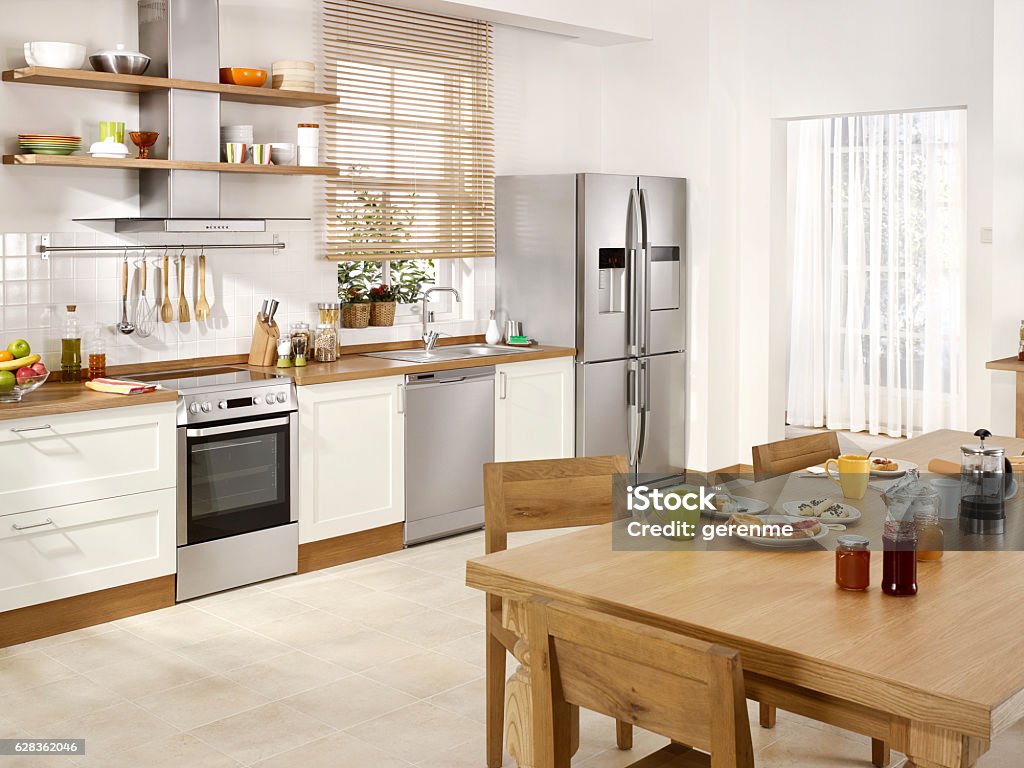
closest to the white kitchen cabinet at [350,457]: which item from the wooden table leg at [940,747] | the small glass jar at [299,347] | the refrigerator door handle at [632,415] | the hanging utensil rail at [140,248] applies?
the small glass jar at [299,347]

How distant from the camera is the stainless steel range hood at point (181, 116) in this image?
4668 mm

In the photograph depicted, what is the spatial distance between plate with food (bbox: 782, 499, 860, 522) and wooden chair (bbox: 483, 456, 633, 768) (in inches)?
19.9

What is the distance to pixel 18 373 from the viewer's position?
13.3 ft

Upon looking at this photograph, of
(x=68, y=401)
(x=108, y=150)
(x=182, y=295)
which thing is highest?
(x=108, y=150)

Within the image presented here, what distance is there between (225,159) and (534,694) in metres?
3.71

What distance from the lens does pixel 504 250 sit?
6449 mm

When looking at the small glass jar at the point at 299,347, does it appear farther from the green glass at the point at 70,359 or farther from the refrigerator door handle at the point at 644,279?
the refrigerator door handle at the point at 644,279

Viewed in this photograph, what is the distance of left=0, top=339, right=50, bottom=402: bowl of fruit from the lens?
402cm

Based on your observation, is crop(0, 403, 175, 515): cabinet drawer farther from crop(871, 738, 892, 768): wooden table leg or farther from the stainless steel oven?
crop(871, 738, 892, 768): wooden table leg

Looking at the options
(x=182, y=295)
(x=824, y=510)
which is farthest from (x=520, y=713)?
(x=182, y=295)

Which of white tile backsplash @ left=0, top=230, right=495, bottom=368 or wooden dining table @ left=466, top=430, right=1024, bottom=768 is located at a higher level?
white tile backsplash @ left=0, top=230, right=495, bottom=368

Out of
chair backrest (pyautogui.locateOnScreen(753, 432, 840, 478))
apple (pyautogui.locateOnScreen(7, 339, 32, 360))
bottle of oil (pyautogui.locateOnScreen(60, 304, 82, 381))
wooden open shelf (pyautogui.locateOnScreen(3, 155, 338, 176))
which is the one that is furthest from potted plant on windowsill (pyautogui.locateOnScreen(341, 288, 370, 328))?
chair backrest (pyautogui.locateOnScreen(753, 432, 840, 478))

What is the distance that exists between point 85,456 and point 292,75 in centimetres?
207

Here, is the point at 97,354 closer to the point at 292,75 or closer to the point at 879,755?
the point at 292,75
